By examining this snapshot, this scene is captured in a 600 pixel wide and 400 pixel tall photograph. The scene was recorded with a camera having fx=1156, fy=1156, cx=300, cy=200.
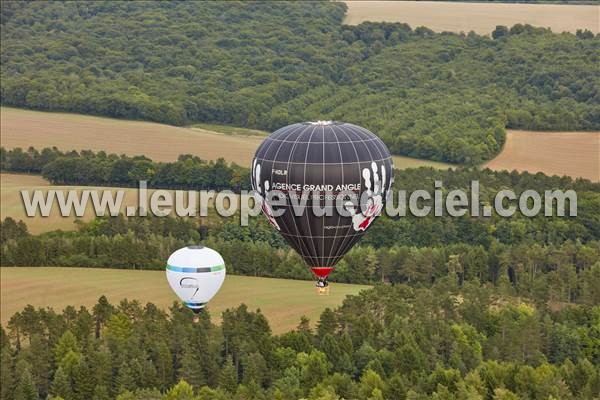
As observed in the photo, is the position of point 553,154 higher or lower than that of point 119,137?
lower

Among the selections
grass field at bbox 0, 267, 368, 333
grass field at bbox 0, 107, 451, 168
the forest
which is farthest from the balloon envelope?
the forest

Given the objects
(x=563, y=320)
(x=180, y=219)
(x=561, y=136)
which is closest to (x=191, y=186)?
(x=180, y=219)

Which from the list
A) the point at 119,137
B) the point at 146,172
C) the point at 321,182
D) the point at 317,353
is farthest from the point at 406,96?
the point at 321,182

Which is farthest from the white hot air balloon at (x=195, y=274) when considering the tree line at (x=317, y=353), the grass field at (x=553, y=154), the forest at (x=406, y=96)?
the forest at (x=406, y=96)

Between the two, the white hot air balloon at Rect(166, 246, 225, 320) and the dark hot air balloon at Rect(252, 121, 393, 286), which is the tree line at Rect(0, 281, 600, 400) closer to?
the white hot air balloon at Rect(166, 246, 225, 320)

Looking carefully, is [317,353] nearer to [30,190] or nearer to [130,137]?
[30,190]

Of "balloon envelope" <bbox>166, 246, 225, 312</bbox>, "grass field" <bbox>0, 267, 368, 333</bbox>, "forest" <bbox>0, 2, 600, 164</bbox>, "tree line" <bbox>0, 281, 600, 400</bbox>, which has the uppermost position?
"forest" <bbox>0, 2, 600, 164</bbox>

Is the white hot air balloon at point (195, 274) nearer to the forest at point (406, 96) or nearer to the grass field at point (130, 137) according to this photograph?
the grass field at point (130, 137)
